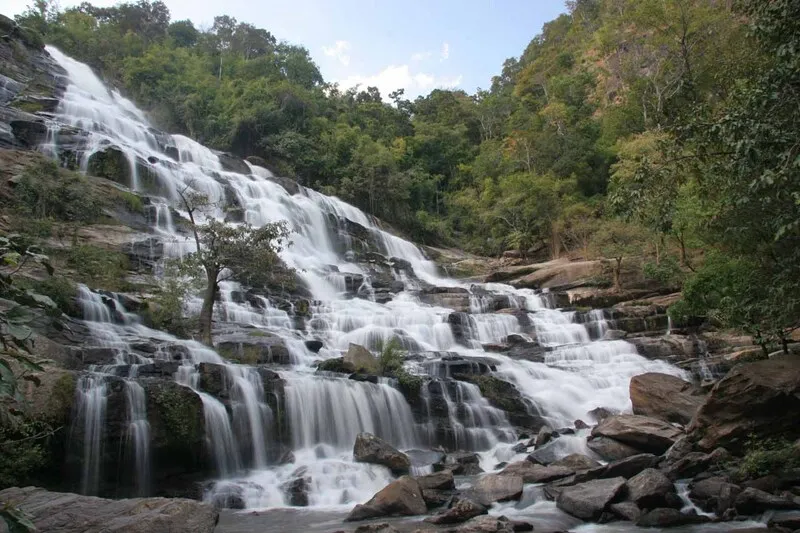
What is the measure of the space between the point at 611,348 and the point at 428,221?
25249 mm

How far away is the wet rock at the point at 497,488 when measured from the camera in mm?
9531

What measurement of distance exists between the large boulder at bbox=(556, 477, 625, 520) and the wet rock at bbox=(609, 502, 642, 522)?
4.7 inches

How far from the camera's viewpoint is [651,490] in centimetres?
853

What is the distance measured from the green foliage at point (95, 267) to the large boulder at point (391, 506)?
12.0m

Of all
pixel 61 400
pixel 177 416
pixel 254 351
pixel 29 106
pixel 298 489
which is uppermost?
pixel 29 106

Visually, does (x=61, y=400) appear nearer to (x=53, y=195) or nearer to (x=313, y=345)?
(x=313, y=345)

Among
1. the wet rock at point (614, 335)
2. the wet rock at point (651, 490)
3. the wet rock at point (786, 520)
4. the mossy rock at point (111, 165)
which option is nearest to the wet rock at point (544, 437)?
the wet rock at point (651, 490)

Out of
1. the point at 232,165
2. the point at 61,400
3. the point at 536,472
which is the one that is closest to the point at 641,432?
the point at 536,472

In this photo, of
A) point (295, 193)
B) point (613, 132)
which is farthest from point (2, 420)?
point (613, 132)

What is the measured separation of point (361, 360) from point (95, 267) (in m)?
8.68

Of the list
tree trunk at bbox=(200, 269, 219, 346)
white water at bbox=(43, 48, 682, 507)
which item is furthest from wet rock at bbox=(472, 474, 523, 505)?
tree trunk at bbox=(200, 269, 219, 346)

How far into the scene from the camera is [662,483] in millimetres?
8633

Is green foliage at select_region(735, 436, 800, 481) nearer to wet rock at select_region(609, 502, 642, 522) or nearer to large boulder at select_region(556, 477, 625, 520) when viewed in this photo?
large boulder at select_region(556, 477, 625, 520)

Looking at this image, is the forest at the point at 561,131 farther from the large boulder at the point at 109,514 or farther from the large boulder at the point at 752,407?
the large boulder at the point at 109,514
